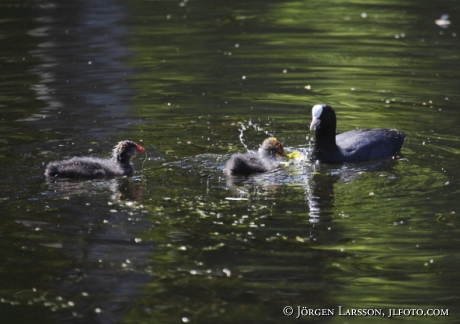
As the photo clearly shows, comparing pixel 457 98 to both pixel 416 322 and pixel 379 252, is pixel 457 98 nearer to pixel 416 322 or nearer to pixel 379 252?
pixel 379 252

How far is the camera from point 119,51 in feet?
47.7

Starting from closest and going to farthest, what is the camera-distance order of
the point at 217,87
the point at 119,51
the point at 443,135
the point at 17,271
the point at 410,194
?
the point at 17,271
the point at 410,194
the point at 443,135
the point at 217,87
the point at 119,51

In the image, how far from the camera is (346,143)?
911 centimetres

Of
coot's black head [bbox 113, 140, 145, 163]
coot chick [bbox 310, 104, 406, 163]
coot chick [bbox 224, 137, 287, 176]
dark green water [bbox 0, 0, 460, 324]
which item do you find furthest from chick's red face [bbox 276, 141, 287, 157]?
coot's black head [bbox 113, 140, 145, 163]

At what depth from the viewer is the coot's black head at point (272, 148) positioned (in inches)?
344

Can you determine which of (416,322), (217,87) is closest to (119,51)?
(217,87)

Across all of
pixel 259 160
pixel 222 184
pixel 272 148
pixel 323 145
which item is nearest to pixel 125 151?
pixel 222 184

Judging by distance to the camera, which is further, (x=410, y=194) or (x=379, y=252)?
(x=410, y=194)

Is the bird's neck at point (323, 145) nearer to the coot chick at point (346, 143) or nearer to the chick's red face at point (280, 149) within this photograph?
the coot chick at point (346, 143)

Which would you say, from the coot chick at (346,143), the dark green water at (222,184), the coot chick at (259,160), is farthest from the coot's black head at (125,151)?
the coot chick at (346,143)

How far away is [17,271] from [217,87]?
256 inches

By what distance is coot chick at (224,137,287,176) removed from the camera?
8062 mm

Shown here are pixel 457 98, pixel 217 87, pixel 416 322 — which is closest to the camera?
pixel 416 322

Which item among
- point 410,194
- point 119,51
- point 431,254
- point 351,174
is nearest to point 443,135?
point 351,174
